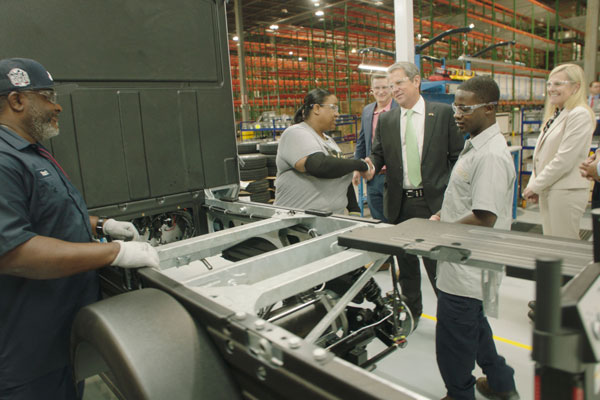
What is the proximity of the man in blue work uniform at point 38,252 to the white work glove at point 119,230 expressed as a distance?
0.23 meters

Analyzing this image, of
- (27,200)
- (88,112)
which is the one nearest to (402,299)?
(27,200)

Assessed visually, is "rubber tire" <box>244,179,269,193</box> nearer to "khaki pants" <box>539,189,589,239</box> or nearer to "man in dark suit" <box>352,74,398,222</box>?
"man in dark suit" <box>352,74,398,222</box>

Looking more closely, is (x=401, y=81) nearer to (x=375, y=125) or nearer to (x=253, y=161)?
(x=375, y=125)

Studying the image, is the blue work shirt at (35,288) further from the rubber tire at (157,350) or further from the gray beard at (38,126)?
the rubber tire at (157,350)

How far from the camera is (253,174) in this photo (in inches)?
206

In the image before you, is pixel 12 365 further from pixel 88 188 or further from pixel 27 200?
pixel 88 188

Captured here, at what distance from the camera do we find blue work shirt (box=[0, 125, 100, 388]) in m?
1.32

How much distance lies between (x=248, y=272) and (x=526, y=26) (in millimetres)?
17440

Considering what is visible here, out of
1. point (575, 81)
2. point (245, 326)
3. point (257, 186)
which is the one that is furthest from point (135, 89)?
point (575, 81)

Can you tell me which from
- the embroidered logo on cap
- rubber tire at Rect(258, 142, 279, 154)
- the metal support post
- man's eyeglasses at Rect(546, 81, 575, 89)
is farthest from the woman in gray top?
the metal support post

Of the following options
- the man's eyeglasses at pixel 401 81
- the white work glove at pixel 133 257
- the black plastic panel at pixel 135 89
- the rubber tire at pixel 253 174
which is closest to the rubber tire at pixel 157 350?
the white work glove at pixel 133 257

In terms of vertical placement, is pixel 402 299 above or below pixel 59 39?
below

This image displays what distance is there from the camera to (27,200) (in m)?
1.33

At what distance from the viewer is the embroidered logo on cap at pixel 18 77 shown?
135cm
